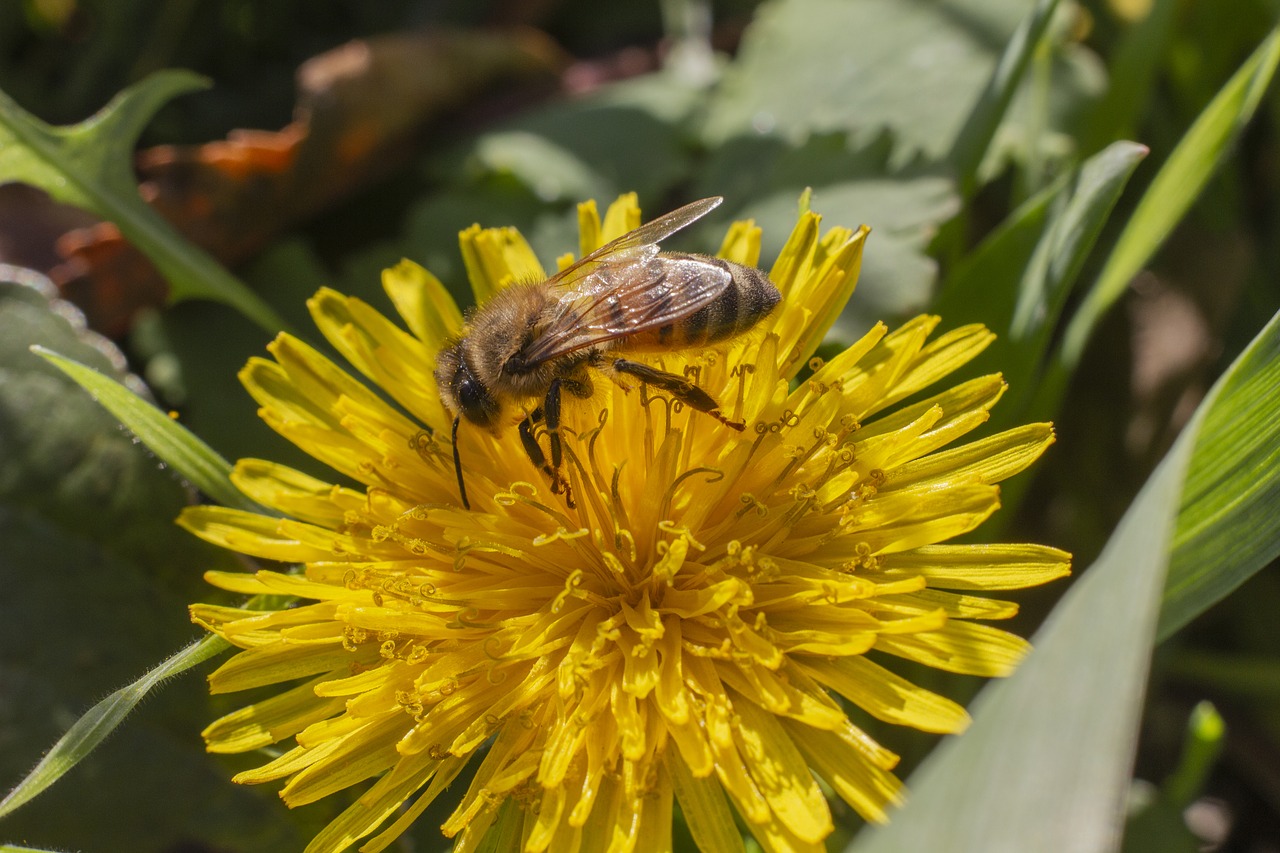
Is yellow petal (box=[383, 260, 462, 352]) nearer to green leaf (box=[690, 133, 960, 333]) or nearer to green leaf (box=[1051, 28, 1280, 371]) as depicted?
green leaf (box=[690, 133, 960, 333])

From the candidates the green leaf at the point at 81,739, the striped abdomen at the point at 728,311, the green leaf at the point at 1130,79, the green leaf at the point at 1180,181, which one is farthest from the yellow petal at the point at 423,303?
the green leaf at the point at 1130,79

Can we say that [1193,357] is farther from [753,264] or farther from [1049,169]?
[753,264]

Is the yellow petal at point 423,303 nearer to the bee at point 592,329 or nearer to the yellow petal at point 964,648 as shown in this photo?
the bee at point 592,329

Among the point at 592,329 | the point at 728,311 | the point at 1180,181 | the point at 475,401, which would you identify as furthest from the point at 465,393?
the point at 1180,181

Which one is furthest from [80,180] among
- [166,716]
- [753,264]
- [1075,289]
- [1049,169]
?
[1075,289]

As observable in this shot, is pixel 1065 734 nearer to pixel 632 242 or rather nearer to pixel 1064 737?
pixel 1064 737

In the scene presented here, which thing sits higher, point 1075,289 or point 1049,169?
point 1049,169

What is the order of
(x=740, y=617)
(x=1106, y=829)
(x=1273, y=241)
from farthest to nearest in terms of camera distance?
(x=1273, y=241) → (x=740, y=617) → (x=1106, y=829)
